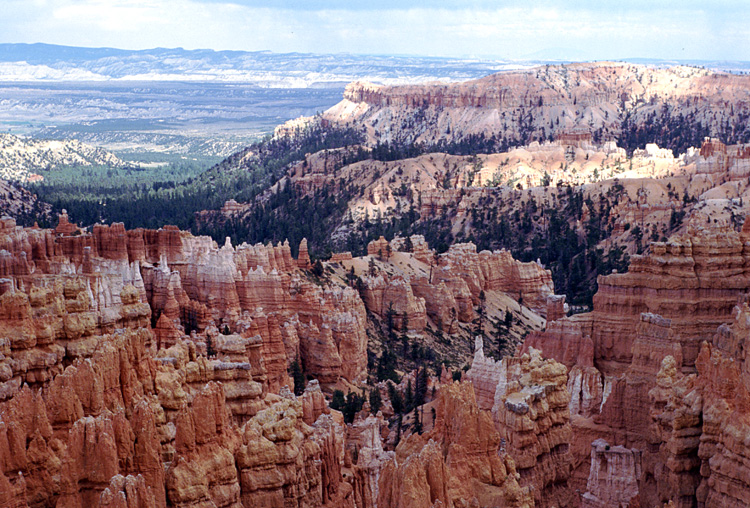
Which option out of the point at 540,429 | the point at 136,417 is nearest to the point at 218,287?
the point at 540,429

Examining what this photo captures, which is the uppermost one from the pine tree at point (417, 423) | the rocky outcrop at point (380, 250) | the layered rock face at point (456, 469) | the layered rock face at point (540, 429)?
the layered rock face at point (456, 469)

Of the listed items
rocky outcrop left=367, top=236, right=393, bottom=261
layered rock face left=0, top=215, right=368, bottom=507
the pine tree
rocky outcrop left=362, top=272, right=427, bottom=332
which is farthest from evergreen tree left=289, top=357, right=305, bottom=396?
rocky outcrop left=367, top=236, right=393, bottom=261

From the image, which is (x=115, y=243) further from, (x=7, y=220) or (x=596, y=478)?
(x=596, y=478)

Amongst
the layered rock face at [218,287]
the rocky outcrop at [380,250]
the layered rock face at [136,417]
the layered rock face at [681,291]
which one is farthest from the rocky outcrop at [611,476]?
the rocky outcrop at [380,250]

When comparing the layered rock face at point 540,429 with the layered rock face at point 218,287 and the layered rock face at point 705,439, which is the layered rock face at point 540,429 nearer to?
the layered rock face at point 705,439

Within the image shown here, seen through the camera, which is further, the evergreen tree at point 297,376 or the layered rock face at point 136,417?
the evergreen tree at point 297,376

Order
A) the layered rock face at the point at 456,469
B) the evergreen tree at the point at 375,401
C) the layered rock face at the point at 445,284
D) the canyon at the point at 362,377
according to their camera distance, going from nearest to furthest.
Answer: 1. the layered rock face at the point at 456,469
2. the canyon at the point at 362,377
3. the evergreen tree at the point at 375,401
4. the layered rock face at the point at 445,284

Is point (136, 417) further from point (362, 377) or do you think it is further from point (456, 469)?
point (362, 377)
